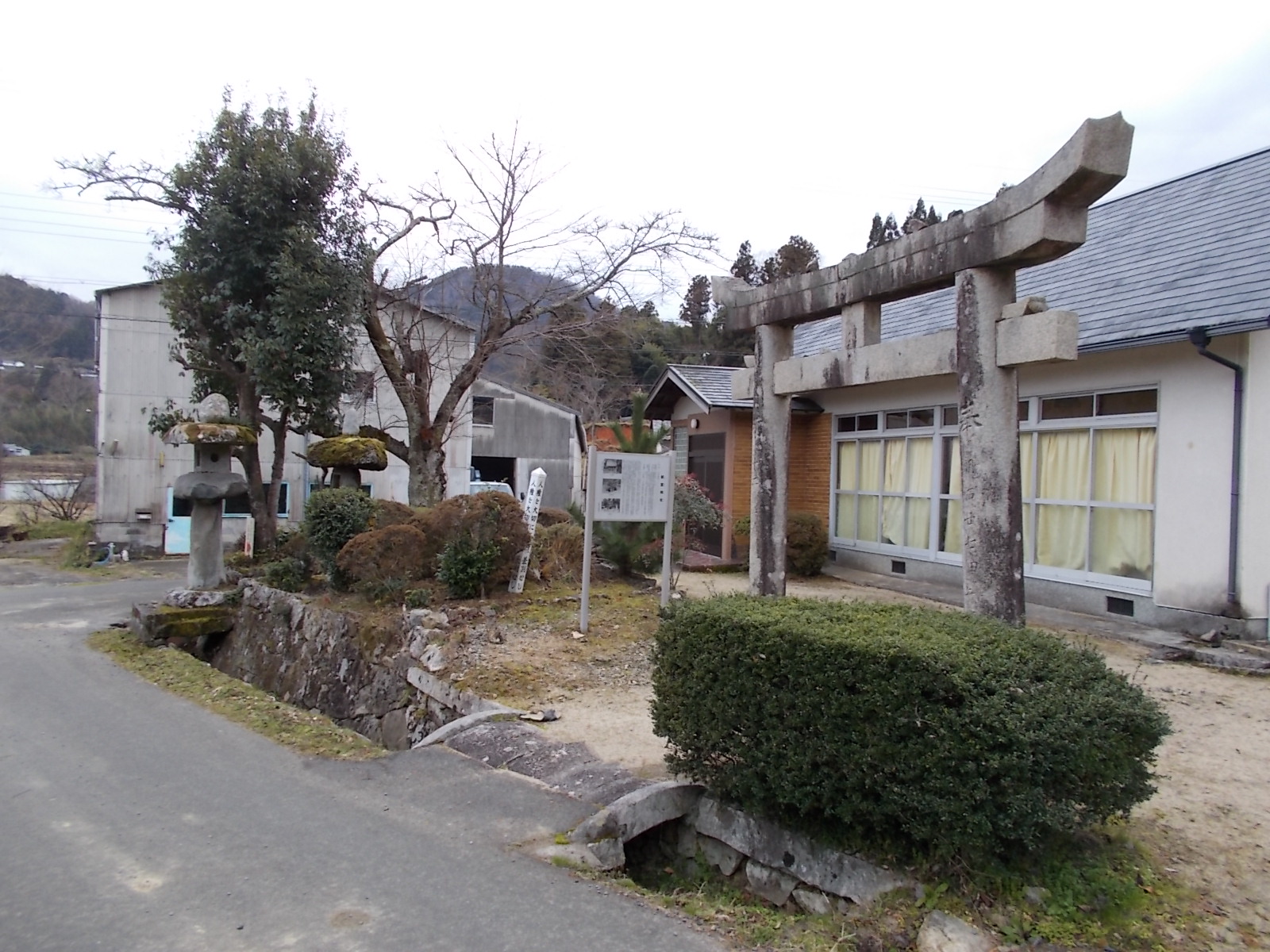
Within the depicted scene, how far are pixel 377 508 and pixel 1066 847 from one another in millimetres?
10007

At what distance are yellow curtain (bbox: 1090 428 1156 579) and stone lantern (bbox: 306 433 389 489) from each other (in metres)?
9.76

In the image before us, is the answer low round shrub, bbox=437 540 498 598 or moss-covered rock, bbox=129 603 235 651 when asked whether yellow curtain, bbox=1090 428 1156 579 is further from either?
moss-covered rock, bbox=129 603 235 651

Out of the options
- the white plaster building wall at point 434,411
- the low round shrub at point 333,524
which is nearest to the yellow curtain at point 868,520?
the low round shrub at point 333,524

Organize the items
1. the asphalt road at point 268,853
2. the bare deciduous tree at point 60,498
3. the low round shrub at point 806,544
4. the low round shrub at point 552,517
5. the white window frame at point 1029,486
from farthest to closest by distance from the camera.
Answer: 1. the bare deciduous tree at point 60,498
2. the low round shrub at point 806,544
3. the low round shrub at point 552,517
4. the white window frame at point 1029,486
5. the asphalt road at point 268,853

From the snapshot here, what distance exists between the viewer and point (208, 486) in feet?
41.0

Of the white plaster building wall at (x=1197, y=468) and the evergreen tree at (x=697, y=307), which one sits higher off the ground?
the evergreen tree at (x=697, y=307)

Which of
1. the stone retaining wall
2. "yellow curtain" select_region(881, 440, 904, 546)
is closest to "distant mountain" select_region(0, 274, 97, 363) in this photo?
the stone retaining wall

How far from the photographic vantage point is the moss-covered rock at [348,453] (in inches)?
515

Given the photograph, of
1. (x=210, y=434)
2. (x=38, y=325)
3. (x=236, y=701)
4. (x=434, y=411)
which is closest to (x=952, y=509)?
(x=236, y=701)

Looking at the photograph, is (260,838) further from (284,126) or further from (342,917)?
(284,126)

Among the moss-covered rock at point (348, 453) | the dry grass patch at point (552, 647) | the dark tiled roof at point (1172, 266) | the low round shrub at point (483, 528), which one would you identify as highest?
the dark tiled roof at point (1172, 266)

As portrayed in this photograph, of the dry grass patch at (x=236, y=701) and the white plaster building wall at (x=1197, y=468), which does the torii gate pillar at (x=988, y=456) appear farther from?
the dry grass patch at (x=236, y=701)

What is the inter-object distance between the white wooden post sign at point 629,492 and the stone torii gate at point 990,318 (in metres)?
2.73

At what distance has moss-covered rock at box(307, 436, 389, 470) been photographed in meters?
13.1
